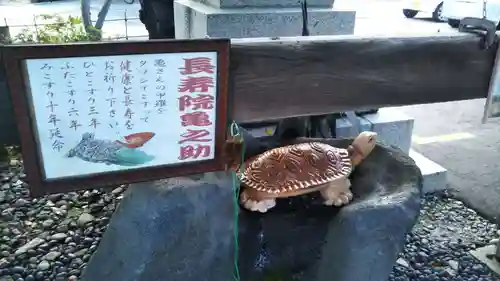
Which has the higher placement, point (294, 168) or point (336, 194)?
point (294, 168)

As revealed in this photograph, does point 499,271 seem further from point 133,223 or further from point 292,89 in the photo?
point 133,223

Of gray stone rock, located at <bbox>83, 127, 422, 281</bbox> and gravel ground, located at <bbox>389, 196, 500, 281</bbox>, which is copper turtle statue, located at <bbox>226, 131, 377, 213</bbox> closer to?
gray stone rock, located at <bbox>83, 127, 422, 281</bbox>

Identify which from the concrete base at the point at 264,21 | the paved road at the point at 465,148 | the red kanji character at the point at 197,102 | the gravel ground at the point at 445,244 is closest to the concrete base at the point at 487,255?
the gravel ground at the point at 445,244

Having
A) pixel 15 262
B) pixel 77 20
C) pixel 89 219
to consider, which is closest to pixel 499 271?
pixel 89 219

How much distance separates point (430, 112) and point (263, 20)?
3.67m

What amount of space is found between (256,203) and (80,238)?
3.85 feet

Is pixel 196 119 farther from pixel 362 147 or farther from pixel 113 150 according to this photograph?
pixel 362 147

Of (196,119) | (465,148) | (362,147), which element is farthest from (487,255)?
(196,119)

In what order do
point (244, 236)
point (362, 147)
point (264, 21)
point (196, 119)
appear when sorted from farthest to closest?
point (264, 21) < point (362, 147) < point (244, 236) < point (196, 119)

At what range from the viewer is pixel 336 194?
218 cm

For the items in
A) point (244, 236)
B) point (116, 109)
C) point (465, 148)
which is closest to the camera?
point (116, 109)

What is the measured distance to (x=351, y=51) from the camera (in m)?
1.53

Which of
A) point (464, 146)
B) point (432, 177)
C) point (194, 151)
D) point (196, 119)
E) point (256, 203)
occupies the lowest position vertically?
point (464, 146)

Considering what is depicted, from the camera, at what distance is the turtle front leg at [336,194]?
2.17 meters
